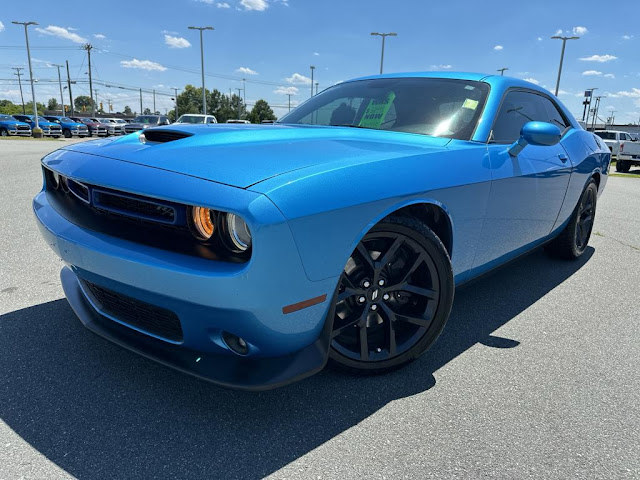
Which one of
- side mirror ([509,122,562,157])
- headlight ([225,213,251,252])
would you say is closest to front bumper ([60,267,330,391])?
headlight ([225,213,251,252])

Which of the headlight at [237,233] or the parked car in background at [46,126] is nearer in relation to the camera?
the headlight at [237,233]

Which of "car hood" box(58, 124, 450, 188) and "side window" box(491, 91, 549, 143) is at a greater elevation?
"side window" box(491, 91, 549, 143)

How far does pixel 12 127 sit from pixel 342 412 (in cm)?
3258

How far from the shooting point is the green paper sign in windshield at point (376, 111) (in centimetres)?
281

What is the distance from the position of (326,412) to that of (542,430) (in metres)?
0.83

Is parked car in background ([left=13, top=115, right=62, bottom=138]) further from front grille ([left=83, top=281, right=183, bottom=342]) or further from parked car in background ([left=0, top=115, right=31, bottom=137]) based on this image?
front grille ([left=83, top=281, right=183, bottom=342])

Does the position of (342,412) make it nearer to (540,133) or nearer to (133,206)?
(133,206)

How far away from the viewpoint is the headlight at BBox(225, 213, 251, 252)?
62.5 inches

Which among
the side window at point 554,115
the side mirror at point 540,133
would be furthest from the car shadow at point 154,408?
the side window at point 554,115

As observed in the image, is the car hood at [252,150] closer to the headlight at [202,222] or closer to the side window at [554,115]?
the headlight at [202,222]

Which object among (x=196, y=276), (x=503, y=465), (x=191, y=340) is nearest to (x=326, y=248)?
(x=196, y=276)

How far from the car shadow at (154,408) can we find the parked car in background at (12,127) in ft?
102

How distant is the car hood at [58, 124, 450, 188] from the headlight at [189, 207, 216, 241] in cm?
13

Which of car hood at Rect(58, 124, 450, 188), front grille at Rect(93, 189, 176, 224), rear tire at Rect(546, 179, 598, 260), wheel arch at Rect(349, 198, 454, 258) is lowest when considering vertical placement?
rear tire at Rect(546, 179, 598, 260)
